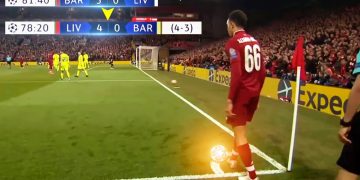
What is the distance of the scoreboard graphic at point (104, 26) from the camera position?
33497 mm

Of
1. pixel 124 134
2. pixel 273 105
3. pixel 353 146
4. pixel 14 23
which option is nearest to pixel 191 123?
pixel 124 134

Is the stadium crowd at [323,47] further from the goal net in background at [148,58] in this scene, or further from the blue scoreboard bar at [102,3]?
the goal net in background at [148,58]

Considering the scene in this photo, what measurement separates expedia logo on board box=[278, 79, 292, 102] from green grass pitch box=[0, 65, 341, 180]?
107 centimetres

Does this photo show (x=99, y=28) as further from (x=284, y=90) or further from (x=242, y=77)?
(x=242, y=77)

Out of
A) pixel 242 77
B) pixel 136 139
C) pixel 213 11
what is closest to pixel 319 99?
pixel 136 139

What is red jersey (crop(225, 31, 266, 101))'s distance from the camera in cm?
460

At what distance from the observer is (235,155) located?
596 centimetres

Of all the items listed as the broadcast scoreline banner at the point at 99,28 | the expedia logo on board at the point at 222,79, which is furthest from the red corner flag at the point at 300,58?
the broadcast scoreline banner at the point at 99,28

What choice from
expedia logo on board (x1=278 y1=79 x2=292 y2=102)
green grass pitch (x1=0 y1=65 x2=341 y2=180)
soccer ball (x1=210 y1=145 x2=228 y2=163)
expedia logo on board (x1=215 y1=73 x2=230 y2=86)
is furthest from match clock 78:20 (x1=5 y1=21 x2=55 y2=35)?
soccer ball (x1=210 y1=145 x2=228 y2=163)

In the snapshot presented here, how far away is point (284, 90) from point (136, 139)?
890 centimetres

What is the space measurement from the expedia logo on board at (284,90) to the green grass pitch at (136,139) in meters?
1.07

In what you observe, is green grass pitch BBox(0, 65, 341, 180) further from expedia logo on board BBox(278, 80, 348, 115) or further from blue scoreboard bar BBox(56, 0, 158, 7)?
blue scoreboard bar BBox(56, 0, 158, 7)

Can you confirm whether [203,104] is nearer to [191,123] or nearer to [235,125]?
[191,123]

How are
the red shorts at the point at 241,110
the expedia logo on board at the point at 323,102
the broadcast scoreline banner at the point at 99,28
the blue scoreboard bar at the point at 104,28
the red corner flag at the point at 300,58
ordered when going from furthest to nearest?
the blue scoreboard bar at the point at 104,28 → the broadcast scoreline banner at the point at 99,28 → the expedia logo on board at the point at 323,102 → the red corner flag at the point at 300,58 → the red shorts at the point at 241,110
